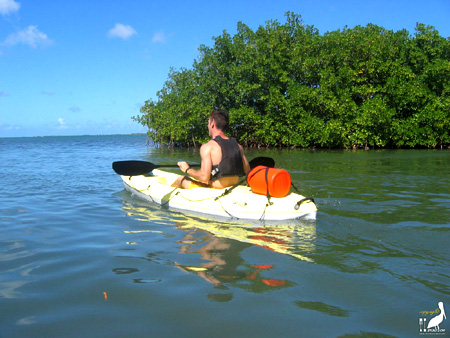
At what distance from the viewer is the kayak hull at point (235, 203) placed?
5.05 meters

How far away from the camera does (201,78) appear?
28.0 meters

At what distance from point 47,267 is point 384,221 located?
4219 mm

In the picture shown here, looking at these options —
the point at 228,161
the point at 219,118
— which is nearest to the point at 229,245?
the point at 228,161

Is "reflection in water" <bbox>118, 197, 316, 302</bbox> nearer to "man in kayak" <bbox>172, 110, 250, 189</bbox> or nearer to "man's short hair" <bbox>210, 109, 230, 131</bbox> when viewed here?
"man in kayak" <bbox>172, 110, 250, 189</bbox>

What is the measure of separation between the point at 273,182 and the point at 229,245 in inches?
53.2

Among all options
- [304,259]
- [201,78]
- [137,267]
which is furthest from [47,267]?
[201,78]

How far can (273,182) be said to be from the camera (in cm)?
513

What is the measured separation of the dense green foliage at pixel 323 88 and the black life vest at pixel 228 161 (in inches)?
722

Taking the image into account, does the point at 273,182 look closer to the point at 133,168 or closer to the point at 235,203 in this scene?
the point at 235,203

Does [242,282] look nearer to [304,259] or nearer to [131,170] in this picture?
[304,259]

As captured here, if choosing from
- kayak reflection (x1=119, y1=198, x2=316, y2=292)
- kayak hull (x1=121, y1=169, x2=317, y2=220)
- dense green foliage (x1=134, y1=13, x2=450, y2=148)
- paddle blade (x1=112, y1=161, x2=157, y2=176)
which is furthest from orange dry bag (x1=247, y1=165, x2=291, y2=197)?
dense green foliage (x1=134, y1=13, x2=450, y2=148)

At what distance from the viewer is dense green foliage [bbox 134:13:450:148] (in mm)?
22250

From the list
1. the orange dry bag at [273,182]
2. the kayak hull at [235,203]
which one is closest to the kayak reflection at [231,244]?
the kayak hull at [235,203]

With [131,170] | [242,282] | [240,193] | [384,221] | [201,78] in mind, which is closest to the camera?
[242,282]
